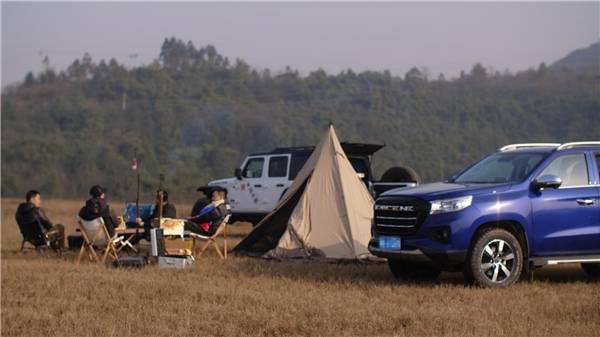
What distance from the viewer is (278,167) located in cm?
1825

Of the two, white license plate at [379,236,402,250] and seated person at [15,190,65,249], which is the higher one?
seated person at [15,190,65,249]

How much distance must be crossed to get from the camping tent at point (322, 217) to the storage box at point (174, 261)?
1.36m

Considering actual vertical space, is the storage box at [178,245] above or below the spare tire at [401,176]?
below

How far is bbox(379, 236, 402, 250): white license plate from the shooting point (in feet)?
32.6

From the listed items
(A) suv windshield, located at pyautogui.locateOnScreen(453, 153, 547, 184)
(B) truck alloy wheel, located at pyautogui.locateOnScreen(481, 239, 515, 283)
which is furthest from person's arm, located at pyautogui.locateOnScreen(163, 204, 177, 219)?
(B) truck alloy wheel, located at pyautogui.locateOnScreen(481, 239, 515, 283)

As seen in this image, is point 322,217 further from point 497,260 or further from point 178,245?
point 497,260

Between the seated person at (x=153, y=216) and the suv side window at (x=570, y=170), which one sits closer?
the suv side window at (x=570, y=170)

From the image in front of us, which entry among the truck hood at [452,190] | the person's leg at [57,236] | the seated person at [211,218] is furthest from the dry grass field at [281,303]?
the person's leg at [57,236]

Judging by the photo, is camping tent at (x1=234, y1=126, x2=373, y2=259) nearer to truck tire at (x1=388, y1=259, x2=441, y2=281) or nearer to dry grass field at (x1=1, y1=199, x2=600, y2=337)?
dry grass field at (x1=1, y1=199, x2=600, y2=337)

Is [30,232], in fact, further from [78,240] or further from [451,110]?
[451,110]

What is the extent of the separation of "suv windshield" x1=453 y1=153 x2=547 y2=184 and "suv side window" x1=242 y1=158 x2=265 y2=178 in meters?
8.12

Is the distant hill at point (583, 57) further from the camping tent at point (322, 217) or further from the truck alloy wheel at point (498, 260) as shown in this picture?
the truck alloy wheel at point (498, 260)

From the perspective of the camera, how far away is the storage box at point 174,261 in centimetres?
1201

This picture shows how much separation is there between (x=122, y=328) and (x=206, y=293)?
180cm
